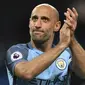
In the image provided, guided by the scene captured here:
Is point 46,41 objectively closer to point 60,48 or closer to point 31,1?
point 60,48

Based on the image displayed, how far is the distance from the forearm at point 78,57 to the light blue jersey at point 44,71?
0.06 m

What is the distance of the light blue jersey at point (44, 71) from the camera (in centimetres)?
174

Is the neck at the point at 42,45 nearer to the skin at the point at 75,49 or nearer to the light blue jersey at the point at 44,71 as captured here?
the light blue jersey at the point at 44,71

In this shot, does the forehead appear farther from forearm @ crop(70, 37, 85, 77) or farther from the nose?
forearm @ crop(70, 37, 85, 77)

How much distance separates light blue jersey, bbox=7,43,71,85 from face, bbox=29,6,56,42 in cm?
10

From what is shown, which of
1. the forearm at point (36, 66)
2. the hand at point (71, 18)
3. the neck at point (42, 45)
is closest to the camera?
the forearm at point (36, 66)

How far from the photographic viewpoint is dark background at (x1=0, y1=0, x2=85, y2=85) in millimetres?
2982

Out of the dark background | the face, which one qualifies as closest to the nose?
the face

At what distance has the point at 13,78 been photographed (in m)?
1.76

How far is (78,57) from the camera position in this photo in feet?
5.90

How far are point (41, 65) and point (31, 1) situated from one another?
1.56 metres

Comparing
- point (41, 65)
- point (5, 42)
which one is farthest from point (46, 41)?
point (5, 42)

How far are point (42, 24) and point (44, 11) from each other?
0.28 feet

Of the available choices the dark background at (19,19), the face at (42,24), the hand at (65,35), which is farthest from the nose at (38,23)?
the dark background at (19,19)
